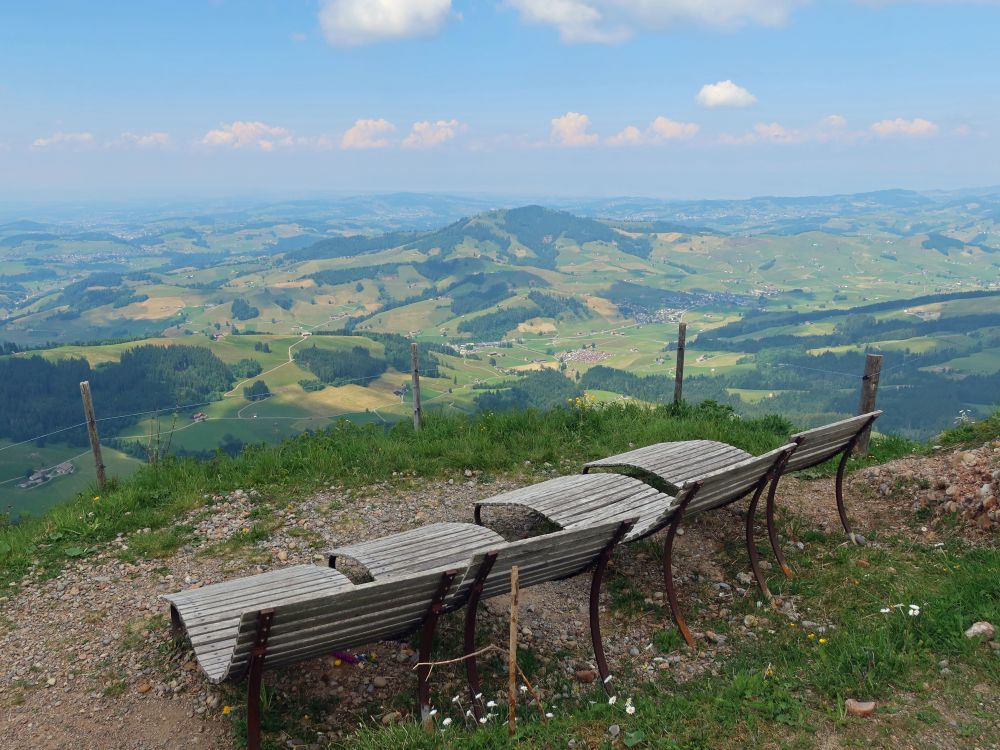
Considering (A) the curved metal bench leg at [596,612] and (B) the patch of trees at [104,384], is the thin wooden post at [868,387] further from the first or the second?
(B) the patch of trees at [104,384]

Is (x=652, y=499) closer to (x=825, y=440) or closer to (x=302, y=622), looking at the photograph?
(x=825, y=440)

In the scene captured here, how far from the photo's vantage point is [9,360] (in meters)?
83.0

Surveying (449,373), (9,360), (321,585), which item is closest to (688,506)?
(321,585)

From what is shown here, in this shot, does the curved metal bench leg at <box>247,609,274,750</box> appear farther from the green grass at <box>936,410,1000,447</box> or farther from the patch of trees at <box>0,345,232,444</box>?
the patch of trees at <box>0,345,232,444</box>

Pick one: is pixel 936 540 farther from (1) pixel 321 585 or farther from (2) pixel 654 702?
(1) pixel 321 585

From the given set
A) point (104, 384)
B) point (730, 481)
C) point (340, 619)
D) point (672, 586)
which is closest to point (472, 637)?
point (340, 619)

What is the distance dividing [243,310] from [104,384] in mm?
91466

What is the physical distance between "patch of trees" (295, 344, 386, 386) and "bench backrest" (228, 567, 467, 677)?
8271cm

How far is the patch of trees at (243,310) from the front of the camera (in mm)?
161375

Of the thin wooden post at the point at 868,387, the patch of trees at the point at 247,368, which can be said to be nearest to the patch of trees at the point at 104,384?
the patch of trees at the point at 247,368

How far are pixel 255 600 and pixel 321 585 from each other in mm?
442

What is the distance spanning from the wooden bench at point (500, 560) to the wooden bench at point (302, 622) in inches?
5.9

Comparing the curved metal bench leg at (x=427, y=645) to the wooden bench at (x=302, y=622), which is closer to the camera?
the wooden bench at (x=302, y=622)

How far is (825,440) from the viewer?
5926 mm
